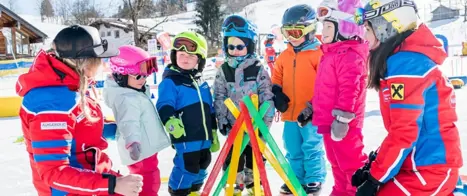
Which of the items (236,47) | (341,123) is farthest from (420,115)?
(236,47)

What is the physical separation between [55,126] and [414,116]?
1935 mm

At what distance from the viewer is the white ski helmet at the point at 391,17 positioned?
8.71 ft

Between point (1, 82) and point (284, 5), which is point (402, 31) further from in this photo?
A: point (284, 5)

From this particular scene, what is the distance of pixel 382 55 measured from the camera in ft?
8.61

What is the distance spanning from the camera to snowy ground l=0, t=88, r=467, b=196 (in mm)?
4699

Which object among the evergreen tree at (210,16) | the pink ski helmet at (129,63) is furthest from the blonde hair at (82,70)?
the evergreen tree at (210,16)

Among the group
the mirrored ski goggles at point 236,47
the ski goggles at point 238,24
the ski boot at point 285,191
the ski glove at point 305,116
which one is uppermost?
the ski goggles at point 238,24

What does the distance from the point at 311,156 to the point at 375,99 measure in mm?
6836

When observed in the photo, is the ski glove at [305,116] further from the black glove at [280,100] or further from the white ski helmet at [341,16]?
the white ski helmet at [341,16]

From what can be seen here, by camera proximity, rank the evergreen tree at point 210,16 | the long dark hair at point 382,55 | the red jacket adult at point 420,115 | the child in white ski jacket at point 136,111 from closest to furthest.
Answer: the red jacket adult at point 420,115, the long dark hair at point 382,55, the child in white ski jacket at point 136,111, the evergreen tree at point 210,16

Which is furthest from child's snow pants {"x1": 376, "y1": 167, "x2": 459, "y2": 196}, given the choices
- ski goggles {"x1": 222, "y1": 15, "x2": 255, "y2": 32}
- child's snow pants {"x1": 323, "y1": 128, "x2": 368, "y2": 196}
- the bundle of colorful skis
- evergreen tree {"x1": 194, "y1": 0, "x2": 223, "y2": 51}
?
evergreen tree {"x1": 194, "y1": 0, "x2": 223, "y2": 51}

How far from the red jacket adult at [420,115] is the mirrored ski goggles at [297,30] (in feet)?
5.58

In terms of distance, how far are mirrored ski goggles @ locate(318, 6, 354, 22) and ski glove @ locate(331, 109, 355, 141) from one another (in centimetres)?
86

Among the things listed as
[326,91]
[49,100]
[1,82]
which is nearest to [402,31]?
[326,91]
